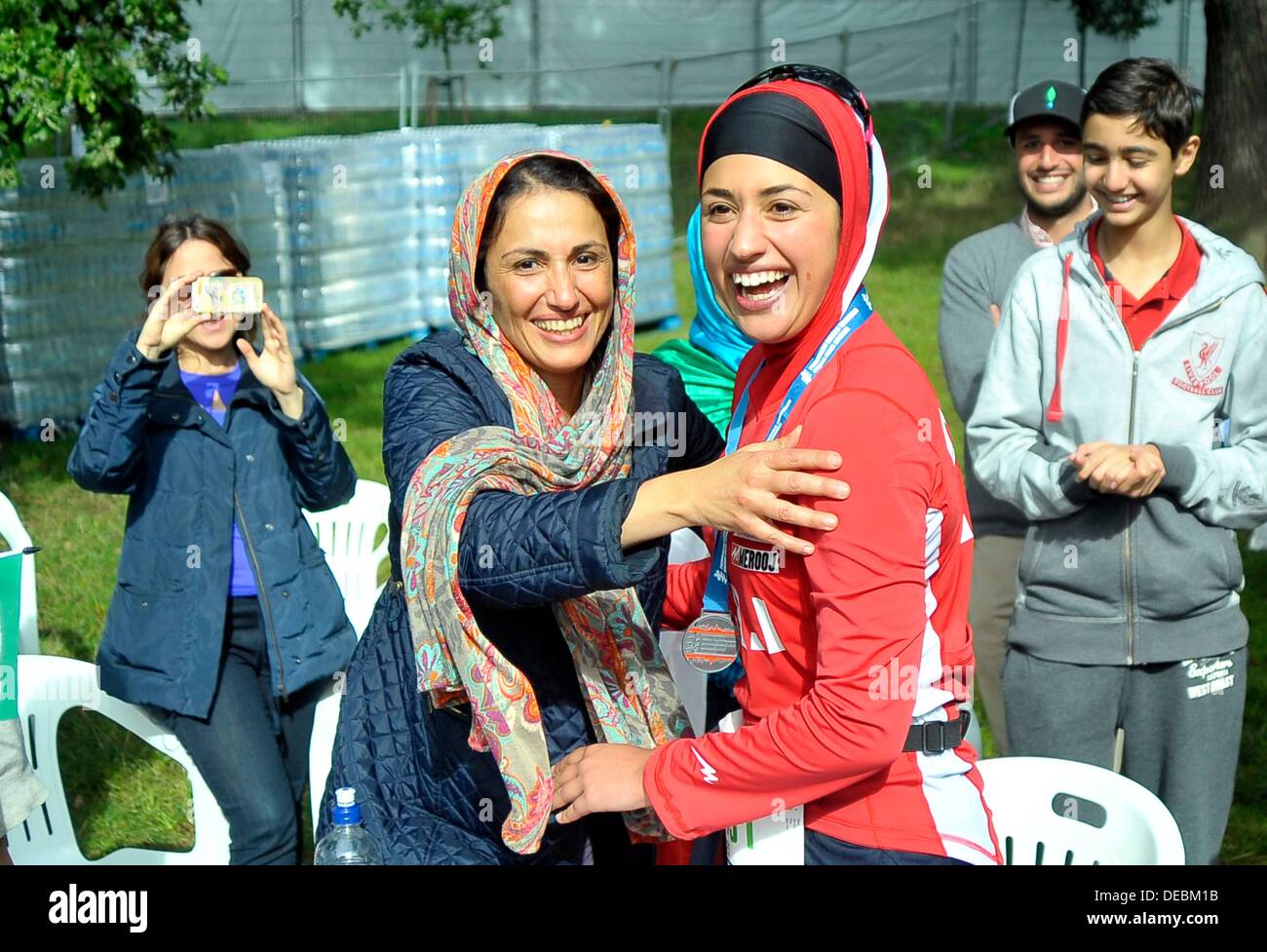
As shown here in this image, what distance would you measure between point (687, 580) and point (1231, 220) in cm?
697

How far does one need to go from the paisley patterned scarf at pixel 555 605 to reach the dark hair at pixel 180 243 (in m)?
1.62

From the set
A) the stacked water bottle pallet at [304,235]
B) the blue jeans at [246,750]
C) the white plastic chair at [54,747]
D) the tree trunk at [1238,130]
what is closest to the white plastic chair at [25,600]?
the white plastic chair at [54,747]

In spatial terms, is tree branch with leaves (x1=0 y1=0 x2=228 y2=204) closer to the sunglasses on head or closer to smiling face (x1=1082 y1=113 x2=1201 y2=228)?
smiling face (x1=1082 y1=113 x2=1201 y2=228)

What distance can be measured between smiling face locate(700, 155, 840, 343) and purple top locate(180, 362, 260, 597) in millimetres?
2063

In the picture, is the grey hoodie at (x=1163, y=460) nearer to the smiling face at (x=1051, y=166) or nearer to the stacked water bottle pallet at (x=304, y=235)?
the smiling face at (x=1051, y=166)

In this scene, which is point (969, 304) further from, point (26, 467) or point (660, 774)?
point (26, 467)

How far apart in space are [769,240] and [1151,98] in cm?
199

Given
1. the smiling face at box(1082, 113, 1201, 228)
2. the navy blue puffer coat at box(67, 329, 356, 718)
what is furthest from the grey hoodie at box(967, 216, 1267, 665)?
the navy blue puffer coat at box(67, 329, 356, 718)

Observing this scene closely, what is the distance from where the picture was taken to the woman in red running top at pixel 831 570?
1920 mm

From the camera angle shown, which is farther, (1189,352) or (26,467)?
(26,467)

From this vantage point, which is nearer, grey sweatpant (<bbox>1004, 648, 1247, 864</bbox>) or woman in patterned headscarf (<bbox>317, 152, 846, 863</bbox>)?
woman in patterned headscarf (<bbox>317, 152, 846, 863</bbox>)

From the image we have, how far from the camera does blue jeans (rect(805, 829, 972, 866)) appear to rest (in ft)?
6.80
